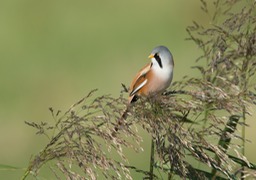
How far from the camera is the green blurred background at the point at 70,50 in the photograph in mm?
11953

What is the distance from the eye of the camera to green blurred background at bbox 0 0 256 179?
12.0 metres

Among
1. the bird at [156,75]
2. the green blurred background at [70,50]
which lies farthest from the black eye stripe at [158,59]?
the green blurred background at [70,50]

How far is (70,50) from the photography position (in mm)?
14422

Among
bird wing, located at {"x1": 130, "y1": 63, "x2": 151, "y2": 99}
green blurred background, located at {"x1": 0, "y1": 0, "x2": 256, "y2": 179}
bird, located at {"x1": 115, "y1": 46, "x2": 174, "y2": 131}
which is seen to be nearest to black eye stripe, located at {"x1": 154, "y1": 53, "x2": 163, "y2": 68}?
bird, located at {"x1": 115, "y1": 46, "x2": 174, "y2": 131}

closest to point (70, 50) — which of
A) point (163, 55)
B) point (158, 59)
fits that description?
point (158, 59)

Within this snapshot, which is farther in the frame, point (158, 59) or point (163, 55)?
point (158, 59)

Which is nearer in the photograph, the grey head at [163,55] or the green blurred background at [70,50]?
the grey head at [163,55]

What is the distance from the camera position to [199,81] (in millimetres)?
4223

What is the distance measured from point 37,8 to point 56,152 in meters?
12.7

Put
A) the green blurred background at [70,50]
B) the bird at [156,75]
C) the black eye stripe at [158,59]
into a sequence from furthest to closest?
the green blurred background at [70,50] → the black eye stripe at [158,59] → the bird at [156,75]

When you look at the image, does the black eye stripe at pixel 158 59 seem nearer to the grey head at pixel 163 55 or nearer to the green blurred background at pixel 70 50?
the grey head at pixel 163 55

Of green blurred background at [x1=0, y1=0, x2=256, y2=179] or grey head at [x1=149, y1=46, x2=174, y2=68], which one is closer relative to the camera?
grey head at [x1=149, y1=46, x2=174, y2=68]

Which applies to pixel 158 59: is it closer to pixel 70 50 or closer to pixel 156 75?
pixel 156 75

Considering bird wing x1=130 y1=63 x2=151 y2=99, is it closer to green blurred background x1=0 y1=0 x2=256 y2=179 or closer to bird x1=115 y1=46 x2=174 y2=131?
bird x1=115 y1=46 x2=174 y2=131
